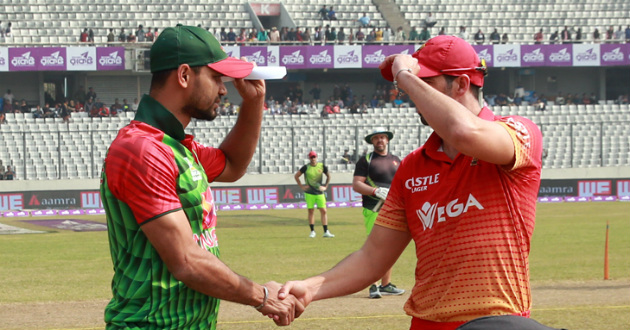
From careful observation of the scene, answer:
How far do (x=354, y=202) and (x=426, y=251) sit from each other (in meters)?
31.0

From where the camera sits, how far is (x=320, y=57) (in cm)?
4388

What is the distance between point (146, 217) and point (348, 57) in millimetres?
40920

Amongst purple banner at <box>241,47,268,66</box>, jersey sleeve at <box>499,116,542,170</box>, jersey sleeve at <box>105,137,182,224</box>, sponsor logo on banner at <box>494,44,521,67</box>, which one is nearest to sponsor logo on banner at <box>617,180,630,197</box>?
sponsor logo on banner at <box>494,44,521,67</box>

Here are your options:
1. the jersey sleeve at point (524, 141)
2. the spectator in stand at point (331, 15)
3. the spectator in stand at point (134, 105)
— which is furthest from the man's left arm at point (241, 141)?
the spectator in stand at point (331, 15)

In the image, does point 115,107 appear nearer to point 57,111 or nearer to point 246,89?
point 57,111

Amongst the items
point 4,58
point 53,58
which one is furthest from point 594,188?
point 4,58

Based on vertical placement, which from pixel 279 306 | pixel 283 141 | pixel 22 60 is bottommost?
pixel 283 141

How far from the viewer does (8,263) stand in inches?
654

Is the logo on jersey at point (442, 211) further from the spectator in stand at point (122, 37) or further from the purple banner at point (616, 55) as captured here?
the purple banner at point (616, 55)

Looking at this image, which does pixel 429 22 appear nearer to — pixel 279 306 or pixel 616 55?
pixel 616 55

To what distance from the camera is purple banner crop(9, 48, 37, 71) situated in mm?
40562

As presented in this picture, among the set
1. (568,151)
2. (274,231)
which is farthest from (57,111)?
(568,151)

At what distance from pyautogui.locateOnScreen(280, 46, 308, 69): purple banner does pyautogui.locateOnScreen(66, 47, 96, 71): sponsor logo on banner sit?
Result: 9197 millimetres

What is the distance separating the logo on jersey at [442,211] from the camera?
366 cm
